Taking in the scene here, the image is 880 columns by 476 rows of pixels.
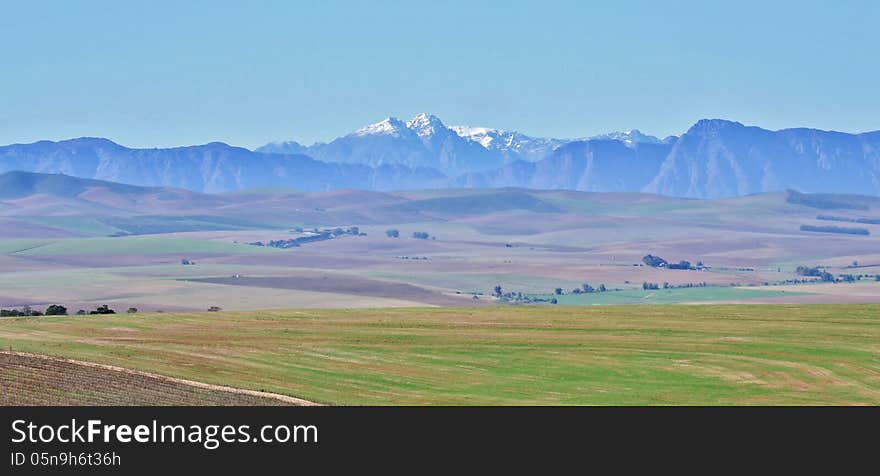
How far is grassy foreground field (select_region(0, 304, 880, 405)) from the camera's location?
4578 centimetres

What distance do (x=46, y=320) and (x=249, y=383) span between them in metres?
21.3

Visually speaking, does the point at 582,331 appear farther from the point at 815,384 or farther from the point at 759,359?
the point at 815,384

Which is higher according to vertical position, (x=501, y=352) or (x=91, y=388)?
(x=501, y=352)

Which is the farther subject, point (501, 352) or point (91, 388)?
point (501, 352)

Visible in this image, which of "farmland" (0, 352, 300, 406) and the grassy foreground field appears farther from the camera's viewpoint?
the grassy foreground field

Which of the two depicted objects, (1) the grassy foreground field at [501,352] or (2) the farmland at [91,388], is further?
(1) the grassy foreground field at [501,352]

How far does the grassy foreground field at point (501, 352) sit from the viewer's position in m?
45.8

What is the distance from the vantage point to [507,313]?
7375cm

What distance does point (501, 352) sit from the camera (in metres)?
56.3
